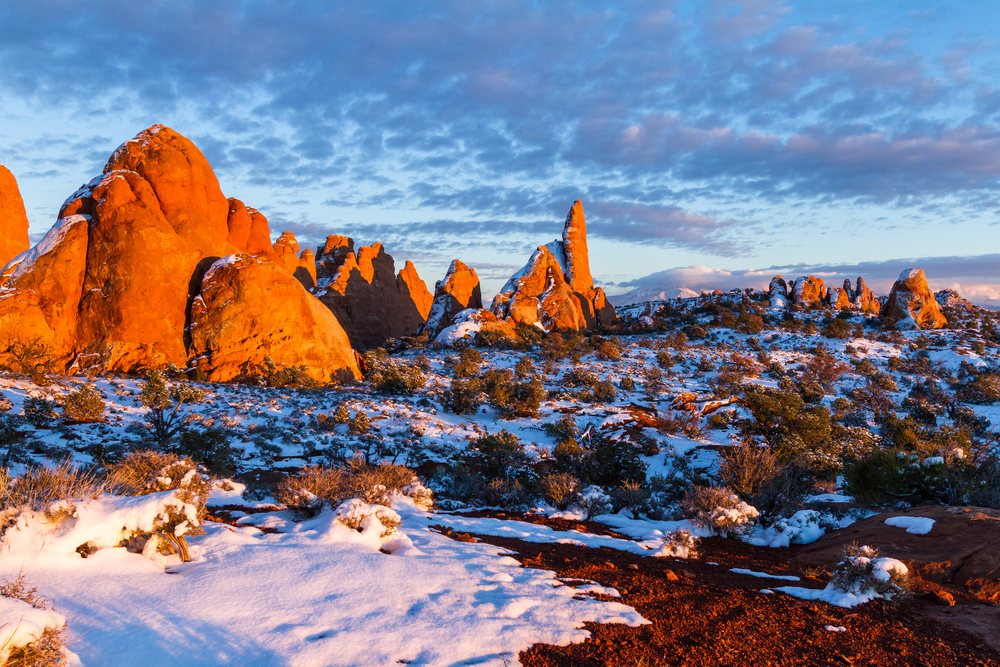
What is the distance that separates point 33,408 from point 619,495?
1668cm

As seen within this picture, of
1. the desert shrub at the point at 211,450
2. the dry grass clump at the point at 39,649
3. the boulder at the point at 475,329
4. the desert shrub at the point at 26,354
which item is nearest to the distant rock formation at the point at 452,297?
the boulder at the point at 475,329

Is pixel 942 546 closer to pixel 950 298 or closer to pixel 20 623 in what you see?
pixel 20 623

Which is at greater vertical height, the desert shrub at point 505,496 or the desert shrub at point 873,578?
the desert shrub at point 873,578

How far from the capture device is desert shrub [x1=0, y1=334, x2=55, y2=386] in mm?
18875

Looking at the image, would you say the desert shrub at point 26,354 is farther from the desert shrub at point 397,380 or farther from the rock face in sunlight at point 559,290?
the rock face in sunlight at point 559,290

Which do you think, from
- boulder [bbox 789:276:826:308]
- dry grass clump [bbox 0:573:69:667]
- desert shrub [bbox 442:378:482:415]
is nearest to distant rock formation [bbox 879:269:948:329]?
boulder [bbox 789:276:826:308]

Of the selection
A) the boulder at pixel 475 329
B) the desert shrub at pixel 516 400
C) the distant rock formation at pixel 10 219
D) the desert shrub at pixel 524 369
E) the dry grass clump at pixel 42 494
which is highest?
the distant rock formation at pixel 10 219

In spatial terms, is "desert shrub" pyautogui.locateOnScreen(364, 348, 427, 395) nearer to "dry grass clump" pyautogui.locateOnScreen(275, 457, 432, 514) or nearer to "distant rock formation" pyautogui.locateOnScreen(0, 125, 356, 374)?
"distant rock formation" pyautogui.locateOnScreen(0, 125, 356, 374)

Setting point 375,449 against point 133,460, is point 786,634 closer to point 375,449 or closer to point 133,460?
point 133,460

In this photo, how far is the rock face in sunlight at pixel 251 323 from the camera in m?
22.9

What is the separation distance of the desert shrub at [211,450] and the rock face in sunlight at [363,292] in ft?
106

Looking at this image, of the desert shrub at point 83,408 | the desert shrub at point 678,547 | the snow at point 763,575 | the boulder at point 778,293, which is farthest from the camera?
the boulder at point 778,293

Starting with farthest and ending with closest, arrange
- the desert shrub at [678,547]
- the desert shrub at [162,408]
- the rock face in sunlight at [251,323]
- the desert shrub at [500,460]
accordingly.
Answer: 1. the rock face in sunlight at [251,323]
2. the desert shrub at [162,408]
3. the desert shrub at [500,460]
4. the desert shrub at [678,547]

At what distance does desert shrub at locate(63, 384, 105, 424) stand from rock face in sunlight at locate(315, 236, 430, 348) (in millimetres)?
30217
